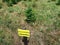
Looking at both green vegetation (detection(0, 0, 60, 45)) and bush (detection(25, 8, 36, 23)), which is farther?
bush (detection(25, 8, 36, 23))

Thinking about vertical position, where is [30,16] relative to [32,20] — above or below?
above

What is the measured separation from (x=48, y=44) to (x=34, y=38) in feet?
1.62

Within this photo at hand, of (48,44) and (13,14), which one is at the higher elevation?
(13,14)

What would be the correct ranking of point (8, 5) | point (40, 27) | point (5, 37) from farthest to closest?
point (8, 5)
point (40, 27)
point (5, 37)

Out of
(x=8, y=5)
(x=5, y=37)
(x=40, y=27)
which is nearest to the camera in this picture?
(x=5, y=37)

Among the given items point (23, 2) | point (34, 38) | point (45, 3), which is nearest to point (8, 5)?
point (23, 2)

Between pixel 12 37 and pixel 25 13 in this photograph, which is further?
pixel 25 13

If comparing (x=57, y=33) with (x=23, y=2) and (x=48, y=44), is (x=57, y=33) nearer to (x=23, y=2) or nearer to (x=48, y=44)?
(x=48, y=44)

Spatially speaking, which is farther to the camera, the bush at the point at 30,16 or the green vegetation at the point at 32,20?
the bush at the point at 30,16

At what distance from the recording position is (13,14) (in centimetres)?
880

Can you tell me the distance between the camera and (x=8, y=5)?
9391mm

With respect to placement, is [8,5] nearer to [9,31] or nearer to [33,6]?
[33,6]

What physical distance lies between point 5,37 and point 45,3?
2.48 m

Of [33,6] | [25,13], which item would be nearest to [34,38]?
[25,13]
